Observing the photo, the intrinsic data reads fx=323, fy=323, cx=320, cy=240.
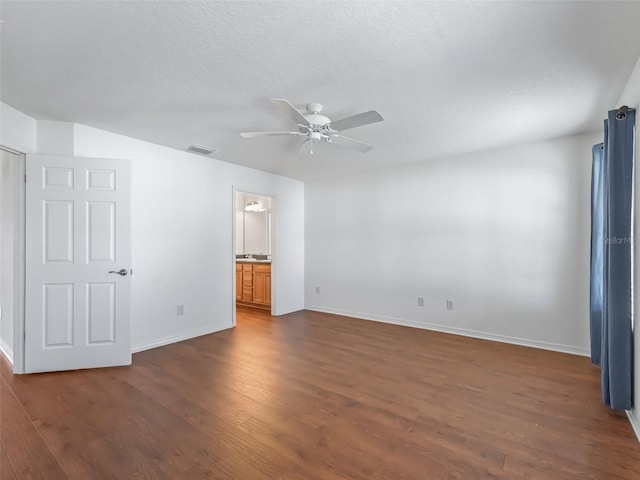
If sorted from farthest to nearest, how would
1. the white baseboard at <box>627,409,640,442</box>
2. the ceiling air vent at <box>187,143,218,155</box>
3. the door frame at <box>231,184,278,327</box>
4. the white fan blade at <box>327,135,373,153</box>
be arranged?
the door frame at <box>231,184,278,327</box> → the ceiling air vent at <box>187,143,218,155</box> → the white fan blade at <box>327,135,373,153</box> → the white baseboard at <box>627,409,640,442</box>

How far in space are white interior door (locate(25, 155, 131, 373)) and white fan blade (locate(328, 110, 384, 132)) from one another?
2.29 meters

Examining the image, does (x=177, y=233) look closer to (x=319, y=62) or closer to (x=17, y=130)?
(x=17, y=130)

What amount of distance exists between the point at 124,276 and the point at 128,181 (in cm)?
99

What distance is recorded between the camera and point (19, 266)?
307 cm

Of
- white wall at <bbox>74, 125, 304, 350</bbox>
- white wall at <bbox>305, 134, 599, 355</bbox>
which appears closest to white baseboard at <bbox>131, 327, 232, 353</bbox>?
white wall at <bbox>74, 125, 304, 350</bbox>

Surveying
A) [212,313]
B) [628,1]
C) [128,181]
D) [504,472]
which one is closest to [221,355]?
[212,313]

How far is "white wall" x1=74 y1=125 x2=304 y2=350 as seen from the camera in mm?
3738

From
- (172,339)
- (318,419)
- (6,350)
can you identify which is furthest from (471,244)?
(6,350)

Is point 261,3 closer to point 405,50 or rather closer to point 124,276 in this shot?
point 405,50

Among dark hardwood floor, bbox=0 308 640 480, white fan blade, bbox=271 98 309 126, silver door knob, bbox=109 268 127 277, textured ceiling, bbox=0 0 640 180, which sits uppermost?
textured ceiling, bbox=0 0 640 180

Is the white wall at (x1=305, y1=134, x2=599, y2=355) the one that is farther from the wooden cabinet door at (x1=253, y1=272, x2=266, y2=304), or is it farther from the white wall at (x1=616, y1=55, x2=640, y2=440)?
the white wall at (x1=616, y1=55, x2=640, y2=440)

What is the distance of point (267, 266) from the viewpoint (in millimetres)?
5867

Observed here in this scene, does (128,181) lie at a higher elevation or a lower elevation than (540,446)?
higher

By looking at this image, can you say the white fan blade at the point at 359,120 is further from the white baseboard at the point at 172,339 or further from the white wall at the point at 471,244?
the white baseboard at the point at 172,339
